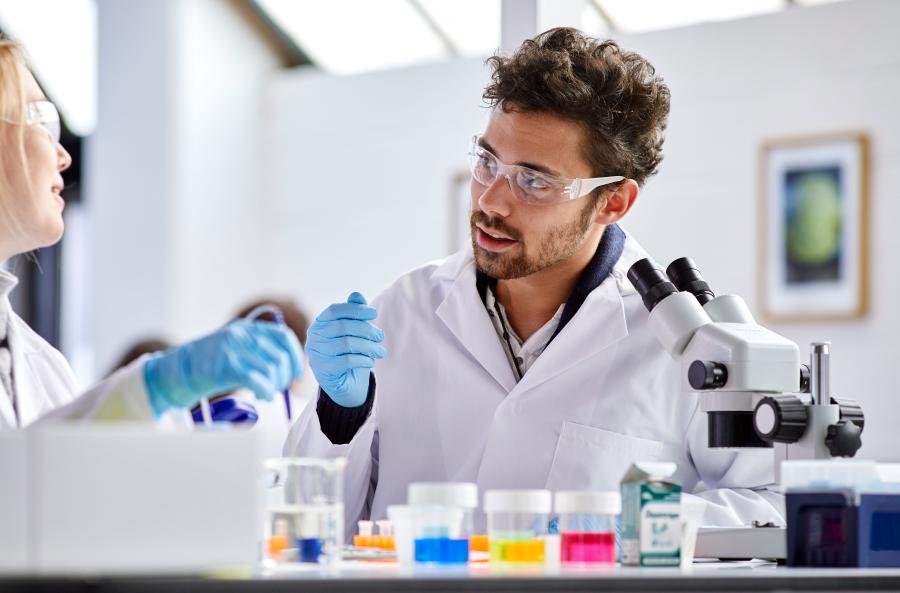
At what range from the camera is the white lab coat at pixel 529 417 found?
233cm

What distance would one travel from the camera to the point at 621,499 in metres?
1.62

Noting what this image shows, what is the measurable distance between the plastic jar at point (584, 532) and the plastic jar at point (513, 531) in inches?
1.3

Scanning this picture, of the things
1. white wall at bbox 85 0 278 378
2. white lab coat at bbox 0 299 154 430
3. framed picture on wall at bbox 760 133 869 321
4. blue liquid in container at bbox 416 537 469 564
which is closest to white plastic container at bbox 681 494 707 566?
blue liquid in container at bbox 416 537 469 564

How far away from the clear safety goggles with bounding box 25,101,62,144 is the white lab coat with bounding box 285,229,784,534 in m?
0.75

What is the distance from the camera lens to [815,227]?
17.5ft

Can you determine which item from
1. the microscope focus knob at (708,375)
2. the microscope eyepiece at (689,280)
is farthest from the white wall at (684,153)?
the microscope focus knob at (708,375)

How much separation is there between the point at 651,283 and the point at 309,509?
721 millimetres

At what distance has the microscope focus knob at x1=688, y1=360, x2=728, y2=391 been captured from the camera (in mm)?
1756

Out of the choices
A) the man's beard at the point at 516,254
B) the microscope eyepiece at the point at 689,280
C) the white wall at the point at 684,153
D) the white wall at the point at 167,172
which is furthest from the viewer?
the white wall at the point at 167,172

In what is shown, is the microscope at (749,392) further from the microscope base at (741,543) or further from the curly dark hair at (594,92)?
the curly dark hair at (594,92)

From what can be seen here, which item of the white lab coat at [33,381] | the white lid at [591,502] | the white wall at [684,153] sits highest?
the white wall at [684,153]

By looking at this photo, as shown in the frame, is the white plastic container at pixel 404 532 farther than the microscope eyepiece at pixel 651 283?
No

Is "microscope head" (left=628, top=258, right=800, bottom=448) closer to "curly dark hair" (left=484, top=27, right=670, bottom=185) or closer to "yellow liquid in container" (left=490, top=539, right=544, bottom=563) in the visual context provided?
"yellow liquid in container" (left=490, top=539, right=544, bottom=563)

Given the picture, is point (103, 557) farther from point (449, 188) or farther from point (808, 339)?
point (449, 188)
